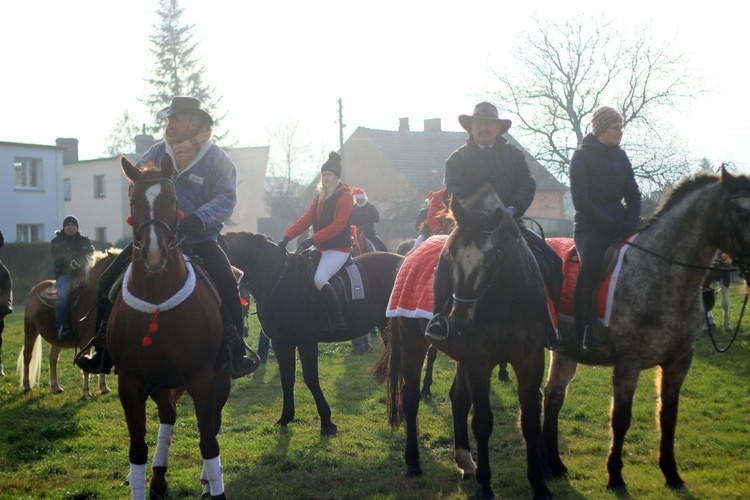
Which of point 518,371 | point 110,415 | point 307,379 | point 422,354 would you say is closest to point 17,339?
point 110,415

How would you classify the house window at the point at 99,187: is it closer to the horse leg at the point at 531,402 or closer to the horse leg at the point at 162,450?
the horse leg at the point at 162,450

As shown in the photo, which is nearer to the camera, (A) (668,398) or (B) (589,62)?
(A) (668,398)

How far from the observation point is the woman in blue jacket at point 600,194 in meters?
6.50

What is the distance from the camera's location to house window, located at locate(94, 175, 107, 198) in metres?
51.8

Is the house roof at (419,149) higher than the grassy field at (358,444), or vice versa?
the house roof at (419,149)

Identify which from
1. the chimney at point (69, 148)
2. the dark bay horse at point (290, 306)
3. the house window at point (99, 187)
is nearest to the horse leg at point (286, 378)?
the dark bay horse at point (290, 306)

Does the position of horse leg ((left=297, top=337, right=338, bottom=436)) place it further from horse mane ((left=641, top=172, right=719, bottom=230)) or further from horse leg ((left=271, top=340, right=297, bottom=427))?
horse mane ((left=641, top=172, right=719, bottom=230))

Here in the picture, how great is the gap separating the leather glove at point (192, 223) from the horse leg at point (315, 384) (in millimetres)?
3514

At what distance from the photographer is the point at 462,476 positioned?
668cm

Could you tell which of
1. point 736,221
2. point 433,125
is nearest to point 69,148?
point 433,125

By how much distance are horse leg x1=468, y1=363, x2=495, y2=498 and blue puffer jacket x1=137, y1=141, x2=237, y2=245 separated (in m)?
2.33

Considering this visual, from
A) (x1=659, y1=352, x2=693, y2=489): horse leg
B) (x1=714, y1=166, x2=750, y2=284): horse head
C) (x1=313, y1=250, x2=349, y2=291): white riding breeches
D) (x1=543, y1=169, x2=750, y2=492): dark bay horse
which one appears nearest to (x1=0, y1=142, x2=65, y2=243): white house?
(x1=313, y1=250, x2=349, y2=291): white riding breeches

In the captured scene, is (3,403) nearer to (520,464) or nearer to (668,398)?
(520,464)

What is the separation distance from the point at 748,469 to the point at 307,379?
461 centimetres
